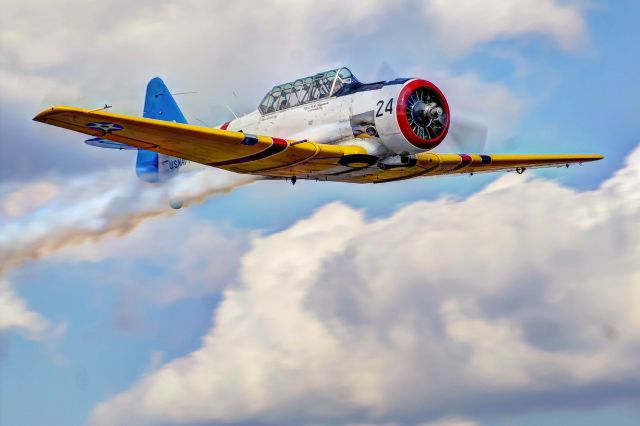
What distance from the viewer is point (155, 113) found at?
134ft

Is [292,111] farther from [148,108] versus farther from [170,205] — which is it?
[148,108]

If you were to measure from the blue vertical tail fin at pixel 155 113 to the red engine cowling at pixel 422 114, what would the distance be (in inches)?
410

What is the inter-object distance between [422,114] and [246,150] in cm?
489

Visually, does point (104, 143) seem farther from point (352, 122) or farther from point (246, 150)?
point (352, 122)

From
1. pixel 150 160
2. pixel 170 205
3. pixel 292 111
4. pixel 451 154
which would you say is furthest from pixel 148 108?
pixel 451 154

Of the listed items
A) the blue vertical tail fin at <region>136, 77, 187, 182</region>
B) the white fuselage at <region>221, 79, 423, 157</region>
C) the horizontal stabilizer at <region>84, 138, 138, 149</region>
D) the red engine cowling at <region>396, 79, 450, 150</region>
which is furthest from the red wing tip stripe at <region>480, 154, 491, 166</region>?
the horizontal stabilizer at <region>84, 138, 138, 149</region>

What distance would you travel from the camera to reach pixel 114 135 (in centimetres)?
3080

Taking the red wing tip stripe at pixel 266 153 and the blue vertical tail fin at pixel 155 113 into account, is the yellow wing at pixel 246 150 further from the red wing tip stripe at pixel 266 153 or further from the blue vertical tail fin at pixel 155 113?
the blue vertical tail fin at pixel 155 113

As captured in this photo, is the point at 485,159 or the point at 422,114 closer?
the point at 422,114

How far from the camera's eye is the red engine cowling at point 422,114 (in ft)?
105

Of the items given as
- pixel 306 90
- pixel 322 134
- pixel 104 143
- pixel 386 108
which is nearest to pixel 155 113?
pixel 104 143

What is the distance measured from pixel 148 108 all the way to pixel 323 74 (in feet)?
30.4

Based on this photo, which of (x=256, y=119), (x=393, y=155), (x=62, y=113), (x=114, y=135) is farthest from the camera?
(x=256, y=119)

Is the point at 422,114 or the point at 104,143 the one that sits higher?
the point at 104,143
